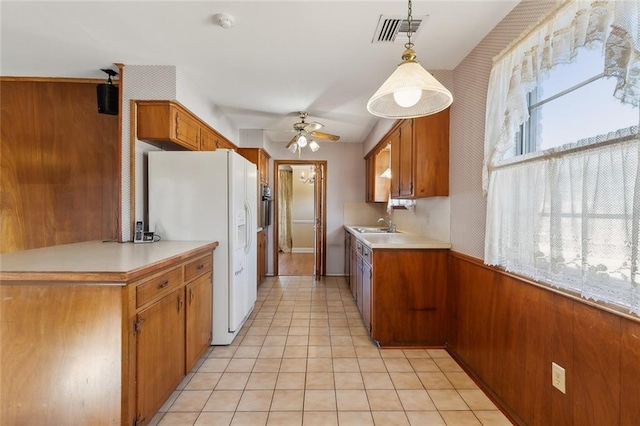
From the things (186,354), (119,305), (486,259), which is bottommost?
(186,354)

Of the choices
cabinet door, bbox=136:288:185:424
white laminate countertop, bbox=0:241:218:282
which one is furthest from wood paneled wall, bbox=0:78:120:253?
cabinet door, bbox=136:288:185:424

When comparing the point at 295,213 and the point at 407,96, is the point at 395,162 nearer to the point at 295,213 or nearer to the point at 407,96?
the point at 407,96

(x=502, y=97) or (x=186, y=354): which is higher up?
(x=502, y=97)

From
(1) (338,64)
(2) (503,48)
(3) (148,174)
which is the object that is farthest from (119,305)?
(2) (503,48)

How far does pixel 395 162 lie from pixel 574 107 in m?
1.99

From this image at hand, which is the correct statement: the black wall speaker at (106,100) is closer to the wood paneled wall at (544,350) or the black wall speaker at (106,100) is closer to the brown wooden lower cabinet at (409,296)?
the brown wooden lower cabinet at (409,296)

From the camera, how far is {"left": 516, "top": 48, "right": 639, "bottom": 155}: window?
1.11 m

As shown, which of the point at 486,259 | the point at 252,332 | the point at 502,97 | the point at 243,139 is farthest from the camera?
the point at 243,139

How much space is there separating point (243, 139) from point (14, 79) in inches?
97.7

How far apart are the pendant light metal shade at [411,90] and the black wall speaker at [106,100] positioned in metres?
2.33

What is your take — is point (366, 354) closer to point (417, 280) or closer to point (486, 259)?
point (417, 280)

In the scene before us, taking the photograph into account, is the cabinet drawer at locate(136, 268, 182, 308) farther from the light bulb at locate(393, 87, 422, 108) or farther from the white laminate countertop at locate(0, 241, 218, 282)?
the light bulb at locate(393, 87, 422, 108)

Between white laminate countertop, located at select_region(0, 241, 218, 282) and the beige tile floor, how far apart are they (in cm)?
95

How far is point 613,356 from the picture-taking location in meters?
1.12
